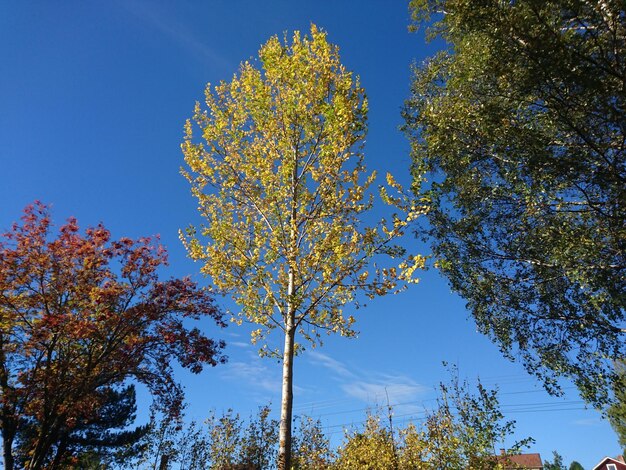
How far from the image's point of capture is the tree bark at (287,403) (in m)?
6.89

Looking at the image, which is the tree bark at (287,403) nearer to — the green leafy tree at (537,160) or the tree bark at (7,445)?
the green leafy tree at (537,160)

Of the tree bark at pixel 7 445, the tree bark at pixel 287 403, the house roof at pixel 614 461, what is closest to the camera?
the tree bark at pixel 287 403

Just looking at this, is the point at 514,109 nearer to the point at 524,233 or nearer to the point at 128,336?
the point at 524,233

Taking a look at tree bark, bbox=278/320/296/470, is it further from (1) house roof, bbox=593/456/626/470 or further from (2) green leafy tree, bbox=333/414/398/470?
(1) house roof, bbox=593/456/626/470

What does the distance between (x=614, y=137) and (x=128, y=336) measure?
40.5ft

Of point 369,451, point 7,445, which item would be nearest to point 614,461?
point 369,451

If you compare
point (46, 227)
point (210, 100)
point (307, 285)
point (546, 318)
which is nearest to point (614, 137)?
point (546, 318)

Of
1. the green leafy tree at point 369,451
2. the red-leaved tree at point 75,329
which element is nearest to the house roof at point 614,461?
the green leafy tree at point 369,451

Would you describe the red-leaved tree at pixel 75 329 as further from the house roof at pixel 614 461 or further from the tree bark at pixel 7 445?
the house roof at pixel 614 461

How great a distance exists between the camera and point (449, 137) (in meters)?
9.67

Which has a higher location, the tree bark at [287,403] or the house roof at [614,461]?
the house roof at [614,461]

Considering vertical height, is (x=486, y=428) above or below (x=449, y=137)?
below

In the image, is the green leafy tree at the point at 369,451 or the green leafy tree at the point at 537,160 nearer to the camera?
the green leafy tree at the point at 537,160

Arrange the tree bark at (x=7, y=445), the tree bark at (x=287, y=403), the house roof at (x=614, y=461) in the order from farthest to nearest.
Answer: the house roof at (x=614, y=461), the tree bark at (x=7, y=445), the tree bark at (x=287, y=403)
